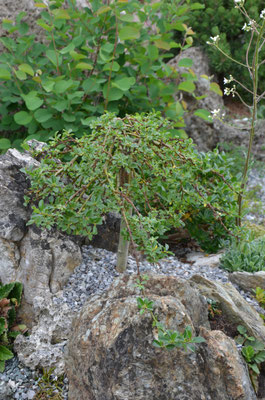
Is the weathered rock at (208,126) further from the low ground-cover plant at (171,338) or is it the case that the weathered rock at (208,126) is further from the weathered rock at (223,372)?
the low ground-cover plant at (171,338)

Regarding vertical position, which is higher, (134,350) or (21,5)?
(21,5)

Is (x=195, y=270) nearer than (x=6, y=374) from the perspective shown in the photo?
No

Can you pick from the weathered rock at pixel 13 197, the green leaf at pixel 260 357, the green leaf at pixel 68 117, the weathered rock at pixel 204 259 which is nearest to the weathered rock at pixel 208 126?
the green leaf at pixel 68 117

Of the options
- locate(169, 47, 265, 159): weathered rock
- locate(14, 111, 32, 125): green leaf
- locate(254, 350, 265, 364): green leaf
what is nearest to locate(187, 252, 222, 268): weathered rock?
locate(254, 350, 265, 364): green leaf

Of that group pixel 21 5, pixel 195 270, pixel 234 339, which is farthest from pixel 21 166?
pixel 21 5

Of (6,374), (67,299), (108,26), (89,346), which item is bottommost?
(6,374)

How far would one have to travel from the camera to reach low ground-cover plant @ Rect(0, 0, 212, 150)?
4.06m

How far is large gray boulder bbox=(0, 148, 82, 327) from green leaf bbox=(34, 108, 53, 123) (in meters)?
1.14

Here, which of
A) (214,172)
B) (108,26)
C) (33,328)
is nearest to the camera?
(33,328)

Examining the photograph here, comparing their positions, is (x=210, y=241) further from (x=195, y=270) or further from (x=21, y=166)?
(x=21, y=166)

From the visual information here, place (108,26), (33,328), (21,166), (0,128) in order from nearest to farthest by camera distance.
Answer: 1. (33,328)
2. (21,166)
3. (108,26)
4. (0,128)

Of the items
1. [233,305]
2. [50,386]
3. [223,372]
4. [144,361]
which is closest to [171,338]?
[144,361]

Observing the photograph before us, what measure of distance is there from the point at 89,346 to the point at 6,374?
71 centimetres

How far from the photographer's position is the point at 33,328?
2.84 meters
